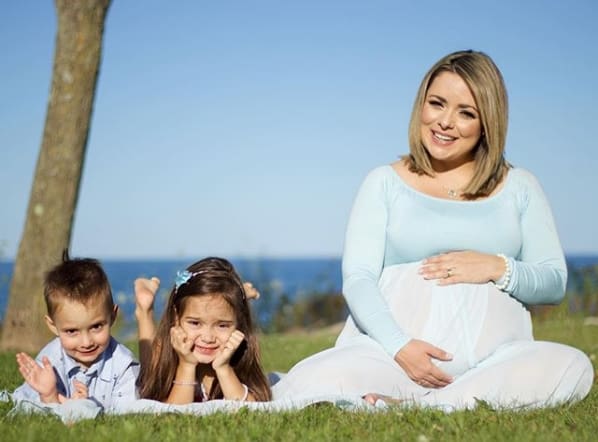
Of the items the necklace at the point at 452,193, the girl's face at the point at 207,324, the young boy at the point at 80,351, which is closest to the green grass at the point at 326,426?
the young boy at the point at 80,351

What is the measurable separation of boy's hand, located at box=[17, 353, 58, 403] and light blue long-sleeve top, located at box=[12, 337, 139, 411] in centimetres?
23

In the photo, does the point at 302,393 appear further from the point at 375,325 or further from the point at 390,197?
the point at 390,197

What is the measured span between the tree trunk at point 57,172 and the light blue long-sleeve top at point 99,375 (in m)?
5.10

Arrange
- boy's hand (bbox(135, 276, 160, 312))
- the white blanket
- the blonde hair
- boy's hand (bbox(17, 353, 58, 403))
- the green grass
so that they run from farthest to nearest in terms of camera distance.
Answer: boy's hand (bbox(135, 276, 160, 312)), the blonde hair, boy's hand (bbox(17, 353, 58, 403)), the white blanket, the green grass

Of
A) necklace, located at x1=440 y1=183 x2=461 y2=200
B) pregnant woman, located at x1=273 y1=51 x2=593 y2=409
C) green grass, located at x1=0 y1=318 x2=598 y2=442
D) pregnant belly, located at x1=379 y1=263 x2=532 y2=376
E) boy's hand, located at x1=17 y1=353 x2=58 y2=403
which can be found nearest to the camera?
green grass, located at x1=0 y1=318 x2=598 y2=442

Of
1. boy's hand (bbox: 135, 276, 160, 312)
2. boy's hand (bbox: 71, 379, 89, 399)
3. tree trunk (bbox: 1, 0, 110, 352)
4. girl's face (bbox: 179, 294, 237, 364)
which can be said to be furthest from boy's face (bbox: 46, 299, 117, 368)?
tree trunk (bbox: 1, 0, 110, 352)

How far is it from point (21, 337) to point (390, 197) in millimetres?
6281

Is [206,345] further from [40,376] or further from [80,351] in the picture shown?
[40,376]

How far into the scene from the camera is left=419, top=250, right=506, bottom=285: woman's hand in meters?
4.94

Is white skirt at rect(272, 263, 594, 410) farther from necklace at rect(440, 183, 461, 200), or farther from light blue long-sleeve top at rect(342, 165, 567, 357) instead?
necklace at rect(440, 183, 461, 200)

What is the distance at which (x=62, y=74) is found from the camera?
9914mm

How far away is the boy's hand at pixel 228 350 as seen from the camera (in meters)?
4.73

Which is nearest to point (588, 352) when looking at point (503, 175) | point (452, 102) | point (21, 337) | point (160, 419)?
point (503, 175)

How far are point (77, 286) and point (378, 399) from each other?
1.81 m
